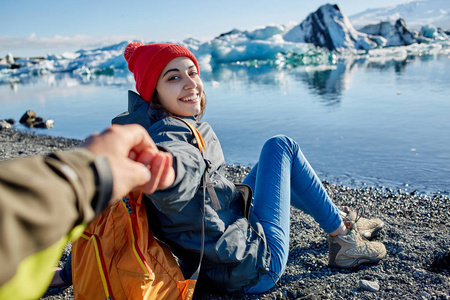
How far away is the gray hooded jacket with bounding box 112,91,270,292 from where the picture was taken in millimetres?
1709

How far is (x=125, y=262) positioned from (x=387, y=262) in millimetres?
1986

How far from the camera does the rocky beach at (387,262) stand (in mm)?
2248

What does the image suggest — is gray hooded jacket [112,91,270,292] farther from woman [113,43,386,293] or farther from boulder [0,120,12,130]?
boulder [0,120,12,130]

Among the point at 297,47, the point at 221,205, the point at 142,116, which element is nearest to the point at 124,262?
the point at 221,205

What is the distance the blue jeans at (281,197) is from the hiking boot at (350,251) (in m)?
0.13

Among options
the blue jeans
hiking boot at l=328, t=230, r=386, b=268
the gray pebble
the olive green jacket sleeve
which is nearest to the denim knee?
the blue jeans

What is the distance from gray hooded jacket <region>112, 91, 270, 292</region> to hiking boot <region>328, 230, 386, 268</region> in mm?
669

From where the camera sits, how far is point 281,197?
7.68ft

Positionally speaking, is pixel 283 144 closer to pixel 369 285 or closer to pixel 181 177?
pixel 369 285

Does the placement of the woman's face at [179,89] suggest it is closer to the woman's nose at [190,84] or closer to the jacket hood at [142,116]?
the woman's nose at [190,84]

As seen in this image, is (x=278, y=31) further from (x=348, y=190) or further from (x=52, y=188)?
(x=52, y=188)

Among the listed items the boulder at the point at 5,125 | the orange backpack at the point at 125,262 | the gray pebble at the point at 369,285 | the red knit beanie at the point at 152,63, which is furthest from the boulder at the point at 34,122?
the gray pebble at the point at 369,285

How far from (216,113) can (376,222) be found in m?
7.94

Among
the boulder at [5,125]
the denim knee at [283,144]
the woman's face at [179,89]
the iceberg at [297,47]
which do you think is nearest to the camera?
the woman's face at [179,89]
